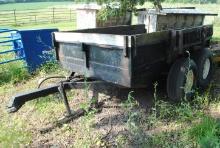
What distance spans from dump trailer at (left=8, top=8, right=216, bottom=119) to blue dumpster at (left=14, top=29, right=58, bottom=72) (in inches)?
93.5

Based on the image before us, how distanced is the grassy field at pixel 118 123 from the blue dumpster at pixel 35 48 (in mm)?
2097

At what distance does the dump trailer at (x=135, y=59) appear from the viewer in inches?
191

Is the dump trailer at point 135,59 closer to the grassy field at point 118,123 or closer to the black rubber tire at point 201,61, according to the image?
the black rubber tire at point 201,61

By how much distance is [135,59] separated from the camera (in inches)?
188

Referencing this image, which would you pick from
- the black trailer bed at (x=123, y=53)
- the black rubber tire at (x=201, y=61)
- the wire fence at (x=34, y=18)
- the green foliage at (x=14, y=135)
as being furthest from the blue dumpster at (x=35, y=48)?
the wire fence at (x=34, y=18)

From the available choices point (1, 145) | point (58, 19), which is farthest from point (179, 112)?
point (58, 19)

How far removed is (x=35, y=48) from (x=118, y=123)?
4.11 meters

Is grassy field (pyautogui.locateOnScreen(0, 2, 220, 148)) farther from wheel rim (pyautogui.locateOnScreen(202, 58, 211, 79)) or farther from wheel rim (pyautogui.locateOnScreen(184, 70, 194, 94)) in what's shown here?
wheel rim (pyautogui.locateOnScreen(202, 58, 211, 79))

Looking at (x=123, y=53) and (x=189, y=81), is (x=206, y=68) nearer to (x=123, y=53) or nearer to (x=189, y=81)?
(x=189, y=81)

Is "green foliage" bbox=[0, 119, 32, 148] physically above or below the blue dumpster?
below

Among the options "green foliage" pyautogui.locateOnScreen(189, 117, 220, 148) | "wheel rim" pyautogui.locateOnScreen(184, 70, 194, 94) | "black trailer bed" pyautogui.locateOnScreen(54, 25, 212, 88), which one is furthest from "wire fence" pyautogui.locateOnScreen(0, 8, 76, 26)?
"green foliage" pyautogui.locateOnScreen(189, 117, 220, 148)

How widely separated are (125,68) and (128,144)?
3.27 ft

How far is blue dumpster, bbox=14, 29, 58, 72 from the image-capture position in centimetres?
848

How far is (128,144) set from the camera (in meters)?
4.58
